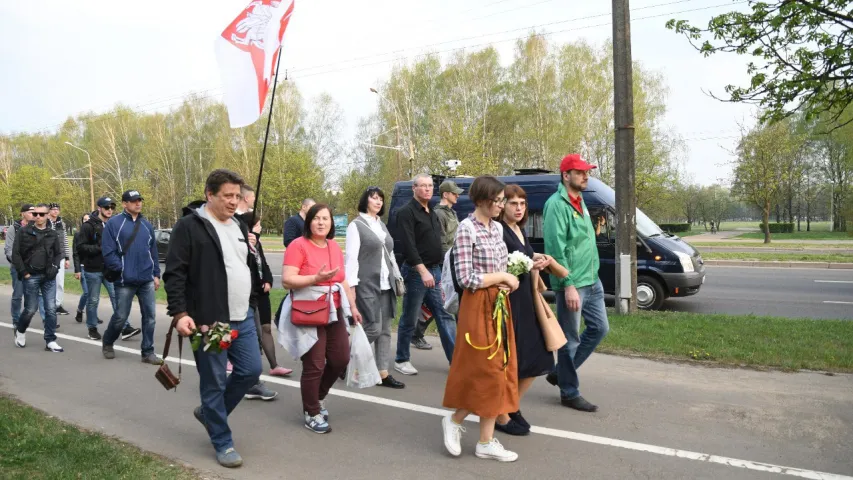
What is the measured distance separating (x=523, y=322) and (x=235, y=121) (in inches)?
102

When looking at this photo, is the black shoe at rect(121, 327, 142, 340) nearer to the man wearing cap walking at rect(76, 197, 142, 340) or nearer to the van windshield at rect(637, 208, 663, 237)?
the man wearing cap walking at rect(76, 197, 142, 340)

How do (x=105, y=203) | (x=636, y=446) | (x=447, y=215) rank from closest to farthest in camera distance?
(x=636, y=446)
(x=447, y=215)
(x=105, y=203)

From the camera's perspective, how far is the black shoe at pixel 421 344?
786 centimetres


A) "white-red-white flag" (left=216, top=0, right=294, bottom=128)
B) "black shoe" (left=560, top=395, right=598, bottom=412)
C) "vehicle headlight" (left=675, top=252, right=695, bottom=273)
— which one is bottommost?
"black shoe" (left=560, top=395, right=598, bottom=412)

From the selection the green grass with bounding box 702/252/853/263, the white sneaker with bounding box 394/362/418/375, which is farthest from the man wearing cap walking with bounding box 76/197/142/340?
the green grass with bounding box 702/252/853/263

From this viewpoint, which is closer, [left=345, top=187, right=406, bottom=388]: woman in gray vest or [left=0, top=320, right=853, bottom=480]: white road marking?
[left=0, top=320, right=853, bottom=480]: white road marking

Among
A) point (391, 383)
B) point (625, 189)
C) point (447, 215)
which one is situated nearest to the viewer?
point (391, 383)

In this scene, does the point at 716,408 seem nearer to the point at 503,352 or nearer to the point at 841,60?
the point at 503,352

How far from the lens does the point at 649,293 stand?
11211mm

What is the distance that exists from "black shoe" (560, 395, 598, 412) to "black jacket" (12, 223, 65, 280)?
6.61 metres

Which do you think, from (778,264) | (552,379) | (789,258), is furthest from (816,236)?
(552,379)

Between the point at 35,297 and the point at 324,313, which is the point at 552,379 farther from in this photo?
the point at 35,297

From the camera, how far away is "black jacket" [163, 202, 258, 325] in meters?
4.12

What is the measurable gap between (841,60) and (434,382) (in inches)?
267
